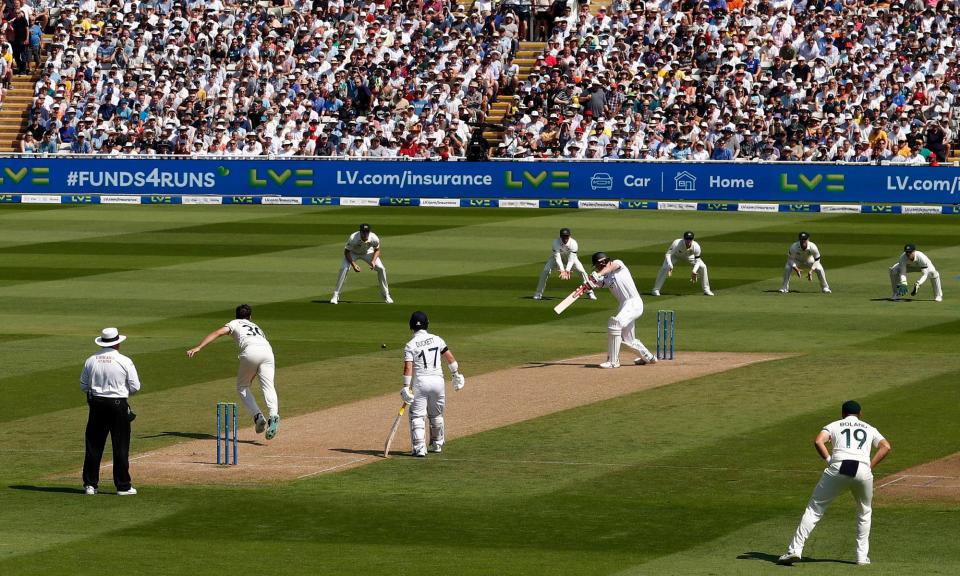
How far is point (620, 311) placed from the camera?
90.4 ft

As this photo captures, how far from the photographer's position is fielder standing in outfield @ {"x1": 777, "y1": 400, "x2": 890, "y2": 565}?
50.6 ft

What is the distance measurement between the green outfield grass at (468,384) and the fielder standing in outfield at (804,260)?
0.69m

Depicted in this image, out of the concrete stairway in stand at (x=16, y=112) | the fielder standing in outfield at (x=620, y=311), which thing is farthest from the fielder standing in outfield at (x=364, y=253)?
the concrete stairway in stand at (x=16, y=112)

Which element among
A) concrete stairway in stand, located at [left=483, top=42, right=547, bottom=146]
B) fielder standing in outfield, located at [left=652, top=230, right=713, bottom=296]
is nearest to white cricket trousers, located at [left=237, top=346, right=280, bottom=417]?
fielder standing in outfield, located at [left=652, top=230, right=713, bottom=296]

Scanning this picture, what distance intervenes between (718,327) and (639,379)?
652 centimetres

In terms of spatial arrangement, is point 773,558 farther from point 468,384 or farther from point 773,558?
point 468,384

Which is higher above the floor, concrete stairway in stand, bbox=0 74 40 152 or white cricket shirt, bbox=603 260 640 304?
concrete stairway in stand, bbox=0 74 40 152

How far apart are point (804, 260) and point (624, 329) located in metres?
9.99

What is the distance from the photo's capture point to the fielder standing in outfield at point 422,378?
2034 centimetres

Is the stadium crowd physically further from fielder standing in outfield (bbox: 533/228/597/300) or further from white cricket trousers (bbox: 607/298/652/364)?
white cricket trousers (bbox: 607/298/652/364)

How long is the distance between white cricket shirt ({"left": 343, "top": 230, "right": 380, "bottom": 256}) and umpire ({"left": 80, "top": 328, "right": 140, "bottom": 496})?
16428 millimetres

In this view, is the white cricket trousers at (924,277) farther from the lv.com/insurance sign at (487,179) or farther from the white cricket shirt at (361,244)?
the lv.com/insurance sign at (487,179)

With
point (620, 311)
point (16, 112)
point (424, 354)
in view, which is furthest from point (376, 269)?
point (16, 112)

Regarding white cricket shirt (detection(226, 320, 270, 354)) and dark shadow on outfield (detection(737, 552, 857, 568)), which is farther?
white cricket shirt (detection(226, 320, 270, 354))
